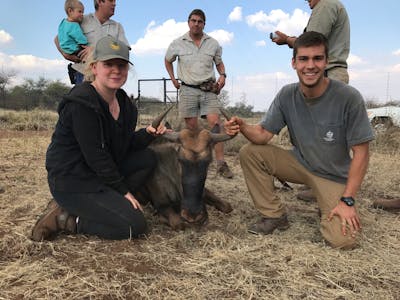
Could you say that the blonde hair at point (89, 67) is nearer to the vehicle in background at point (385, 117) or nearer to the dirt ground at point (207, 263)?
the dirt ground at point (207, 263)

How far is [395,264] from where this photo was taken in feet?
11.7

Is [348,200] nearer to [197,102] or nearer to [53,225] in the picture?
[53,225]

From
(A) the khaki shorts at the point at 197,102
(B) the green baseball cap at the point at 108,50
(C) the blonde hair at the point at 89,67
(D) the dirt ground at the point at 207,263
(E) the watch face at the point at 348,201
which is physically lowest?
(D) the dirt ground at the point at 207,263

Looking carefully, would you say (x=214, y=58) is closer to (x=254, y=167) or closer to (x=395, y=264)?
(x=254, y=167)

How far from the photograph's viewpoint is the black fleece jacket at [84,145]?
374cm

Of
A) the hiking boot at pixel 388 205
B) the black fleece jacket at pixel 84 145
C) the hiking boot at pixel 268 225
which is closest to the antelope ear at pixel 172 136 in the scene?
the black fleece jacket at pixel 84 145

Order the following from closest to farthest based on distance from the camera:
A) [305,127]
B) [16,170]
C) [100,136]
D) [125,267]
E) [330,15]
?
1. [125,267]
2. [100,136]
3. [305,127]
4. [330,15]
5. [16,170]

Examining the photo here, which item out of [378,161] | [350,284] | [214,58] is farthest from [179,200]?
[378,161]

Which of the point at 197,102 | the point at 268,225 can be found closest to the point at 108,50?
the point at 268,225

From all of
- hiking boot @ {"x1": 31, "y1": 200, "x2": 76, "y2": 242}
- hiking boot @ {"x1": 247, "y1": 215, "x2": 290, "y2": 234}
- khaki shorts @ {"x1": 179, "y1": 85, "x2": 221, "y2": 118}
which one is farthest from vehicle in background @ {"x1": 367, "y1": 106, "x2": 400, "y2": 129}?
hiking boot @ {"x1": 31, "y1": 200, "x2": 76, "y2": 242}

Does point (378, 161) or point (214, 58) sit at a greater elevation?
point (214, 58)

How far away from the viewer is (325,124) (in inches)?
163

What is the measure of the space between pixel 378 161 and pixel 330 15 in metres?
4.40

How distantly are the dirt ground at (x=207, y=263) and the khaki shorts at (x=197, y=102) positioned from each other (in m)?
2.70
